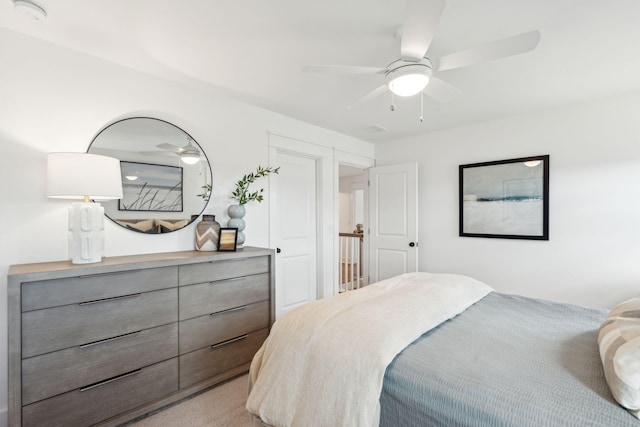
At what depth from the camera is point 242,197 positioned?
2787 millimetres

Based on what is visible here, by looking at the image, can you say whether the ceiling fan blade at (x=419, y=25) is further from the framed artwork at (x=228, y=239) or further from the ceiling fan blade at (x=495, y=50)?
the framed artwork at (x=228, y=239)

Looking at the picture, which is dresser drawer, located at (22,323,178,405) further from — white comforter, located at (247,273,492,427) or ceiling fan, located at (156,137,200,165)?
ceiling fan, located at (156,137,200,165)

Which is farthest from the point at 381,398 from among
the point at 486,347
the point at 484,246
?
the point at 484,246

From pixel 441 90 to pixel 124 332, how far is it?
99.0 inches

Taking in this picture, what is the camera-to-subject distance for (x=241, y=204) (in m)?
2.78

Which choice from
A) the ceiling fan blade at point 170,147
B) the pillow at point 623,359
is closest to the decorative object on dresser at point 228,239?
the ceiling fan blade at point 170,147

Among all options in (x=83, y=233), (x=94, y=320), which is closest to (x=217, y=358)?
(x=94, y=320)

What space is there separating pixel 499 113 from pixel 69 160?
3.82 m

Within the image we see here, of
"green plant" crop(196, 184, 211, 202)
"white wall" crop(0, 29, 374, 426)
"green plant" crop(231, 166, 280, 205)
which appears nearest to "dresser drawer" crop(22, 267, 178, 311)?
"white wall" crop(0, 29, 374, 426)

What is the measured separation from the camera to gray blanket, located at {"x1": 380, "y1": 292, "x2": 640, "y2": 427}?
37.2 inches

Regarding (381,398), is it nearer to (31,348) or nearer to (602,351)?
(602,351)

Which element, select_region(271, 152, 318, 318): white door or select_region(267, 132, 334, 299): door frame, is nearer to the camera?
select_region(271, 152, 318, 318): white door

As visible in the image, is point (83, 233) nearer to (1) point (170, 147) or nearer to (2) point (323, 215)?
(1) point (170, 147)

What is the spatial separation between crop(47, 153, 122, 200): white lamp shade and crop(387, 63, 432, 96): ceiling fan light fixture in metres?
1.82
